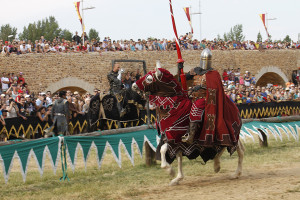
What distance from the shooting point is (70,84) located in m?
24.0

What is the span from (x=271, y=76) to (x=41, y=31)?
114 ft

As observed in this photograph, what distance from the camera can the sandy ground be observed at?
6771mm

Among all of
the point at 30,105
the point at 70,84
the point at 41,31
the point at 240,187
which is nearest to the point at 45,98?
the point at 30,105

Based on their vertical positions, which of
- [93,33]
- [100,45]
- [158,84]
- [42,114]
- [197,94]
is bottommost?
[42,114]

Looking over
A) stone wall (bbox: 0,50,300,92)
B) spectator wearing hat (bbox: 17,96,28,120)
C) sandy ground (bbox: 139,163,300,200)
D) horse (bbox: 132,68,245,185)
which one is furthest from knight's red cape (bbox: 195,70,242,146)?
stone wall (bbox: 0,50,300,92)

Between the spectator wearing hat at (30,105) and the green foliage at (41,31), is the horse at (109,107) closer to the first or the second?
the spectator wearing hat at (30,105)

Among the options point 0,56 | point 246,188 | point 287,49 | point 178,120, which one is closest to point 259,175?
point 246,188

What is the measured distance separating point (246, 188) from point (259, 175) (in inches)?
52.2

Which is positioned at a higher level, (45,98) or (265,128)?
(45,98)

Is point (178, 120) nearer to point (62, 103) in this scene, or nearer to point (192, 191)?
point (192, 191)

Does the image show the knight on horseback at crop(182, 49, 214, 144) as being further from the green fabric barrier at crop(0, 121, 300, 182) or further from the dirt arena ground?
the green fabric barrier at crop(0, 121, 300, 182)

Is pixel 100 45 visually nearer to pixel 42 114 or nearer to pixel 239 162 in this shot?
pixel 42 114

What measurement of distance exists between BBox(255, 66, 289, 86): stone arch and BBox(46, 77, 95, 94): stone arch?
14.8 m

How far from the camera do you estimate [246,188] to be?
7.31 m
